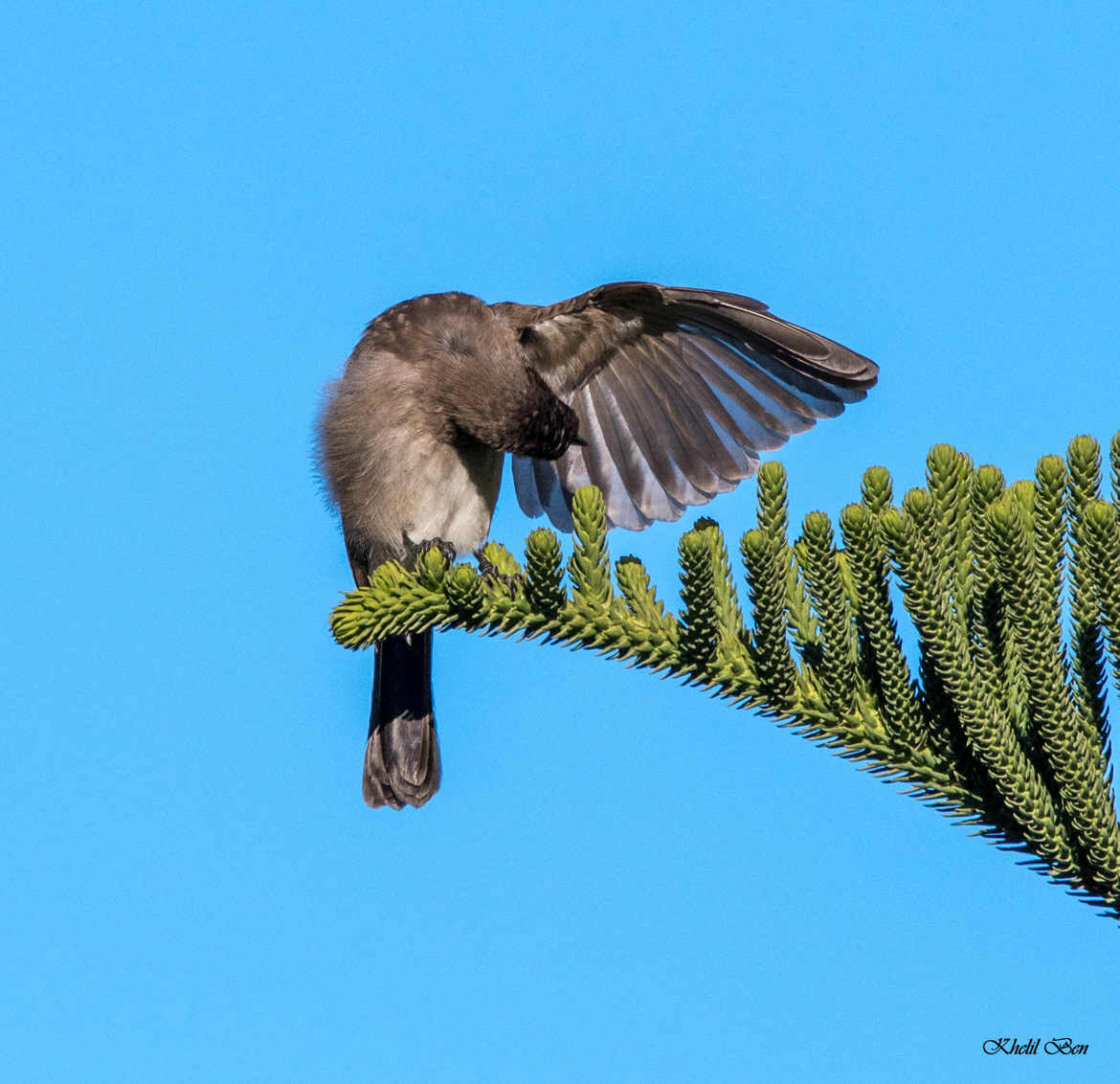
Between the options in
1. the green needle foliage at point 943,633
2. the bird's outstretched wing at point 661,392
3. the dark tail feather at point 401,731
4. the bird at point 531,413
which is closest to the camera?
the green needle foliage at point 943,633

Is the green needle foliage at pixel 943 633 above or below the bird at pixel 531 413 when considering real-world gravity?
below

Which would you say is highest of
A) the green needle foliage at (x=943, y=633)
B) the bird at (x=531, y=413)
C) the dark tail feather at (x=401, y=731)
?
the bird at (x=531, y=413)

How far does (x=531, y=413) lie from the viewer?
563 centimetres

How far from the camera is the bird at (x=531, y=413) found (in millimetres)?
5699

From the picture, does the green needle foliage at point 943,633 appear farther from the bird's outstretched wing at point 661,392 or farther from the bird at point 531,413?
the bird's outstretched wing at point 661,392

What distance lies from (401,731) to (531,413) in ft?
6.17

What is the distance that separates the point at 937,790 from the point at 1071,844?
0.98 ft

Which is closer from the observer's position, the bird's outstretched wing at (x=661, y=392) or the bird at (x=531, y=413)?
the bird at (x=531, y=413)

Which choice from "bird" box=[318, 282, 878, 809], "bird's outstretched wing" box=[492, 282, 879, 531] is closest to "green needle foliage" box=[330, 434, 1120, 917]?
"bird" box=[318, 282, 878, 809]

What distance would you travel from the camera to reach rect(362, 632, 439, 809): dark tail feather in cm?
649

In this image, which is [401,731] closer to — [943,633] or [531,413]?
[531,413]

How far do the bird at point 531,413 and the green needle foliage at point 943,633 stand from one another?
2.38 m

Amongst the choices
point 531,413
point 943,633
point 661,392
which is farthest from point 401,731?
point 943,633

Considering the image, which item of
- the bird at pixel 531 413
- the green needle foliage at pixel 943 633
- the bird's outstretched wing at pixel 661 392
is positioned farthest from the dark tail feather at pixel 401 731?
the green needle foliage at pixel 943 633
